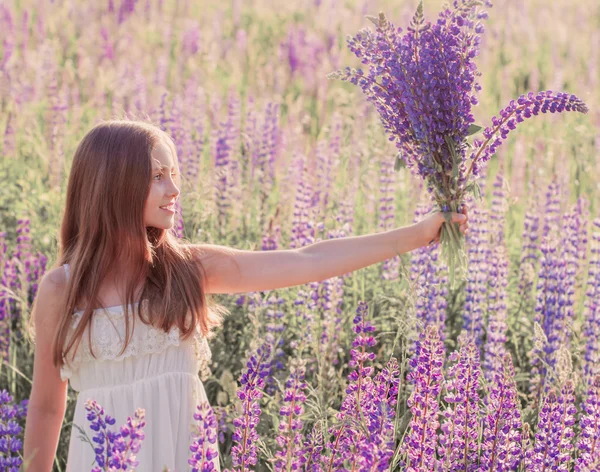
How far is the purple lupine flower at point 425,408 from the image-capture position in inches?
90.4

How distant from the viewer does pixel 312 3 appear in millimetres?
11672

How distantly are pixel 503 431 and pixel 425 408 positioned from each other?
26 cm

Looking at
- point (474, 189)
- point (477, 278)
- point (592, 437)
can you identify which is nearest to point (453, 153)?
point (474, 189)

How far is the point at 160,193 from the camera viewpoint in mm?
2740

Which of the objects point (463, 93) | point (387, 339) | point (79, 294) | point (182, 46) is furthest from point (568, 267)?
point (182, 46)

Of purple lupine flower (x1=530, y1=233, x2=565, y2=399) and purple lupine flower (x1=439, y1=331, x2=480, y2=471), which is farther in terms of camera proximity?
purple lupine flower (x1=530, y1=233, x2=565, y2=399)

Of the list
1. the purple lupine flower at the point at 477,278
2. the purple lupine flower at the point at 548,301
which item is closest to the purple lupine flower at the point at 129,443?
the purple lupine flower at the point at 477,278

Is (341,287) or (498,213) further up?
(498,213)

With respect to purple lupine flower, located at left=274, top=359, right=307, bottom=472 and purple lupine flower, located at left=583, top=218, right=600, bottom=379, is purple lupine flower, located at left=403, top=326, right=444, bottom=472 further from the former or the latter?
purple lupine flower, located at left=583, top=218, right=600, bottom=379

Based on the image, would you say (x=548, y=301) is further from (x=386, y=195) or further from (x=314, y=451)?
(x=314, y=451)

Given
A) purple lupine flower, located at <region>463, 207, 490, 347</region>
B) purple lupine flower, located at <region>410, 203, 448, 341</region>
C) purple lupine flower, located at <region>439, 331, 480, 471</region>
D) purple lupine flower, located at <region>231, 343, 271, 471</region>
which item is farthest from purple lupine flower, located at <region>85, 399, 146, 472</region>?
purple lupine flower, located at <region>463, 207, 490, 347</region>

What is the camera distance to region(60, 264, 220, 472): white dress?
2650 millimetres

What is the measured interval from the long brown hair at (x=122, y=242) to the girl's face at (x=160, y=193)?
0.02m

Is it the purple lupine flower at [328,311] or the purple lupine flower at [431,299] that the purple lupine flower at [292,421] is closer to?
the purple lupine flower at [328,311]
